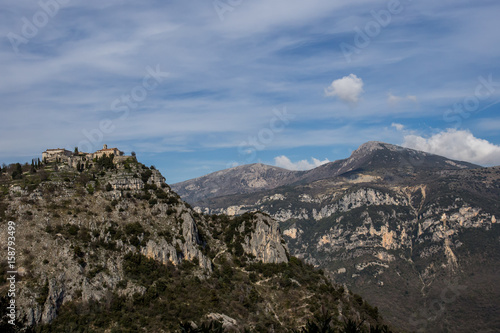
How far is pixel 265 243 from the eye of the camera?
134 meters

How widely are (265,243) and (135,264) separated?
135 ft

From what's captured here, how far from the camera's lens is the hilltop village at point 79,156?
5359 inches

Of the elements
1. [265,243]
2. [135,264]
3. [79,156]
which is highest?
[79,156]

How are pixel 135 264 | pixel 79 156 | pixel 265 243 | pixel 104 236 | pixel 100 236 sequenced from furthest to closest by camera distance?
1. pixel 79 156
2. pixel 265 243
3. pixel 104 236
4. pixel 100 236
5. pixel 135 264

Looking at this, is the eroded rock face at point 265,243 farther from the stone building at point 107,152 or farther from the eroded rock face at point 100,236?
the stone building at point 107,152

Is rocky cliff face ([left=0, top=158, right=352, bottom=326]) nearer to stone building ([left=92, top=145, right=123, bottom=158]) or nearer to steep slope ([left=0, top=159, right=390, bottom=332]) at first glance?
steep slope ([left=0, top=159, right=390, bottom=332])

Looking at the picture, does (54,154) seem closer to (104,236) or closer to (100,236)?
(100,236)

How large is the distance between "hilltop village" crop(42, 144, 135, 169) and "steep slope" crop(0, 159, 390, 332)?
4.32 meters

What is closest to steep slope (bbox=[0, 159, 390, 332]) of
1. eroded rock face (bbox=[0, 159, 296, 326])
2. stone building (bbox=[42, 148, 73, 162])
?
eroded rock face (bbox=[0, 159, 296, 326])

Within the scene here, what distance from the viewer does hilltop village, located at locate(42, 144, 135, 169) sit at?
136125 mm

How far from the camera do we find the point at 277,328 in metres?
104

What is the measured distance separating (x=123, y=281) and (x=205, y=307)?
19.9 metres

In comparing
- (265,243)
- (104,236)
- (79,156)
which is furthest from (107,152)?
(265,243)

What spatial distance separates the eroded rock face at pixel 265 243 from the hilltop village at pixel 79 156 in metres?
46.8
